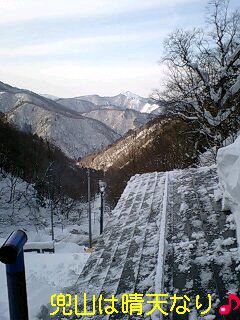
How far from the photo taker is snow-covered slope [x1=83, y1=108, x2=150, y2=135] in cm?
16475

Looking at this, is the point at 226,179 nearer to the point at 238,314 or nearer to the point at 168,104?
the point at 238,314

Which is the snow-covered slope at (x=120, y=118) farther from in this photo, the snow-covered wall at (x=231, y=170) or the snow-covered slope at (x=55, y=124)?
the snow-covered wall at (x=231, y=170)

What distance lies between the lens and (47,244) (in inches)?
600

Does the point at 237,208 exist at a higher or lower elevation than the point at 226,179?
lower

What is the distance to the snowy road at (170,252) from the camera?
322cm

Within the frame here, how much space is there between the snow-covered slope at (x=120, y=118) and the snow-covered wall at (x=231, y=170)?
499 ft

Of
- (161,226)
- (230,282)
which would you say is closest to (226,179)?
(161,226)

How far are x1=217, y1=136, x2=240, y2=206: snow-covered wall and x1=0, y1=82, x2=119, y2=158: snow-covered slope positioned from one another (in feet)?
349

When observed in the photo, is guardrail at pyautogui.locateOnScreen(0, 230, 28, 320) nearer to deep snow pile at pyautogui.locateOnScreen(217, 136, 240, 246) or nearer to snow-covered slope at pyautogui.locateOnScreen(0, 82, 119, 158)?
deep snow pile at pyautogui.locateOnScreen(217, 136, 240, 246)

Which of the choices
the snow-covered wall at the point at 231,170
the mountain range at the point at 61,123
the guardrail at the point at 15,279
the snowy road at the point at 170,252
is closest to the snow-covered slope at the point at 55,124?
the mountain range at the point at 61,123

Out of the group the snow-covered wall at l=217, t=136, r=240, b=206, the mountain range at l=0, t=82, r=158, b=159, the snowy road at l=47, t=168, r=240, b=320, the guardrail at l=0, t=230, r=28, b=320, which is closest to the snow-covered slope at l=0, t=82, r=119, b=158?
the mountain range at l=0, t=82, r=158, b=159

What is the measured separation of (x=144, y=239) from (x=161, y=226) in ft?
1.16

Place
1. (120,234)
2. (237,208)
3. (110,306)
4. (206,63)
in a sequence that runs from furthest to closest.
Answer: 1. (206,63)
2. (120,234)
3. (237,208)
4. (110,306)

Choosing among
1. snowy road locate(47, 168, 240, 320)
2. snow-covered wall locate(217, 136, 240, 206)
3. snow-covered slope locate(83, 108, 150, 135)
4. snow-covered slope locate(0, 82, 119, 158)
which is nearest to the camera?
snowy road locate(47, 168, 240, 320)
